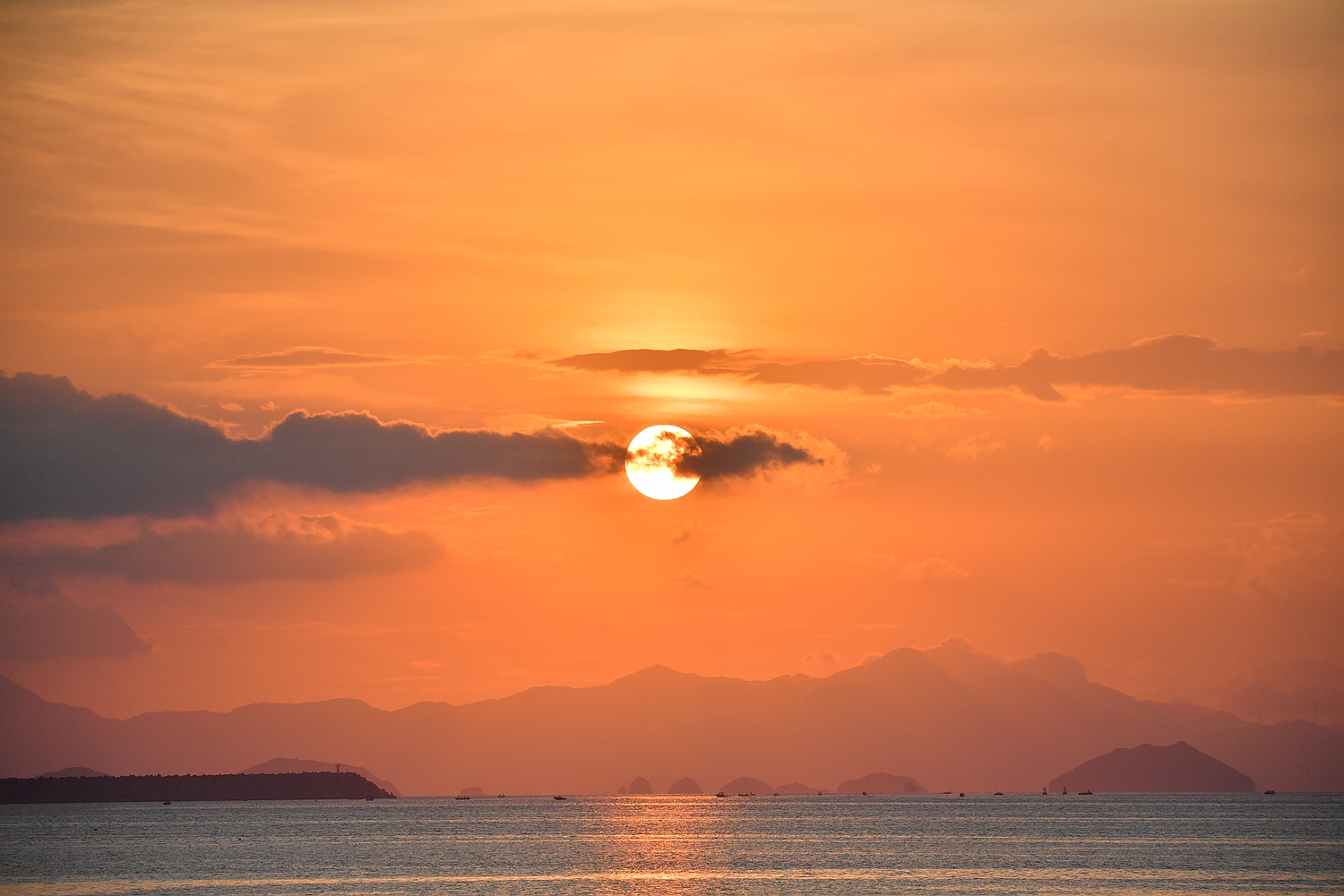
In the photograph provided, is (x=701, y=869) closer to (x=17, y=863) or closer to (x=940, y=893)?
(x=940, y=893)

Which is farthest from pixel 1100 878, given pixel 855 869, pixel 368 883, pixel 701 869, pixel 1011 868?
pixel 368 883

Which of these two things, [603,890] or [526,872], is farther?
[526,872]

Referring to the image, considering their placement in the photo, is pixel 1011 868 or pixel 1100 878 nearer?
pixel 1100 878

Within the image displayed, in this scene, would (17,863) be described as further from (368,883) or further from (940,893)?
(940,893)

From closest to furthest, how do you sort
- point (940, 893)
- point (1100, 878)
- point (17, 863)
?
point (940, 893) → point (1100, 878) → point (17, 863)

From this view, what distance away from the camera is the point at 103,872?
578 feet

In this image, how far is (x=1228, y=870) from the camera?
547 feet

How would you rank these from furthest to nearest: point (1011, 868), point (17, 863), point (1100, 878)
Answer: point (17, 863) < point (1011, 868) < point (1100, 878)

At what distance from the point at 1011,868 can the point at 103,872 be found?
115 metres

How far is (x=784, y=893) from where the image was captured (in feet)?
478

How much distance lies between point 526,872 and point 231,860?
2038 inches

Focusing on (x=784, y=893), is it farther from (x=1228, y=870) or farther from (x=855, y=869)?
(x=1228, y=870)

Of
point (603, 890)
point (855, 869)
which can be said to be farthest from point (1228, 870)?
point (603, 890)

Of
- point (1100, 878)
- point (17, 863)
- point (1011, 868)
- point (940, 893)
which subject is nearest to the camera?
point (940, 893)
